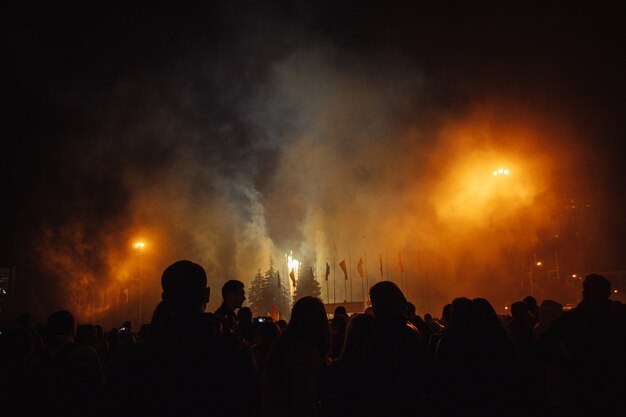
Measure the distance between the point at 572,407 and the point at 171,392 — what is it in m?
4.04

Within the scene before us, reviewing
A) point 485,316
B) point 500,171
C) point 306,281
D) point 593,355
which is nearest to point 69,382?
point 485,316

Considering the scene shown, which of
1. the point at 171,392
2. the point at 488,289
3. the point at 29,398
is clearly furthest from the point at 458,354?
the point at 488,289

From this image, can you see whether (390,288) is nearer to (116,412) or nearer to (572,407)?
(572,407)

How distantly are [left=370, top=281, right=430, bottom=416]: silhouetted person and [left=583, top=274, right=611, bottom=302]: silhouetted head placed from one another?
205 cm

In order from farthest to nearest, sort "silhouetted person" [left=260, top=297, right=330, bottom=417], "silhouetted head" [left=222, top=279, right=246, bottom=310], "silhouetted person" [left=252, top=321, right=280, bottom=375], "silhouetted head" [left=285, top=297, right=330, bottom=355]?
"silhouetted head" [left=222, top=279, right=246, bottom=310]
"silhouetted person" [left=252, top=321, right=280, bottom=375]
"silhouetted head" [left=285, top=297, right=330, bottom=355]
"silhouetted person" [left=260, top=297, right=330, bottom=417]

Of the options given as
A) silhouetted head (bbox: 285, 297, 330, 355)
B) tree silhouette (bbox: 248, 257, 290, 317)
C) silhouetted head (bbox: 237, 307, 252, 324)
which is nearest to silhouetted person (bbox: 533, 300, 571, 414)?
silhouetted head (bbox: 285, 297, 330, 355)

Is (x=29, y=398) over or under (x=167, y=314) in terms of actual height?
under

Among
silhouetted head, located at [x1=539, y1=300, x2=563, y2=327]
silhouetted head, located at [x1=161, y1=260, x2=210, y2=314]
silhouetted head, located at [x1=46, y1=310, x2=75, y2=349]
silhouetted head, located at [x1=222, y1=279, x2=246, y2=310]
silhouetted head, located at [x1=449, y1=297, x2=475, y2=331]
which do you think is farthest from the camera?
silhouetted head, located at [x1=222, y1=279, x2=246, y2=310]

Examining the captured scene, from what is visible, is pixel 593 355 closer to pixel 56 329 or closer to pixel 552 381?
pixel 552 381

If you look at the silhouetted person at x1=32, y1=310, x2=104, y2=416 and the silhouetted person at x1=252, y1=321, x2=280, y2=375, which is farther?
the silhouetted person at x1=252, y1=321, x2=280, y2=375

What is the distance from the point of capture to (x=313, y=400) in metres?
3.73

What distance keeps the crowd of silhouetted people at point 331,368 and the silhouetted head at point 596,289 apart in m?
0.01

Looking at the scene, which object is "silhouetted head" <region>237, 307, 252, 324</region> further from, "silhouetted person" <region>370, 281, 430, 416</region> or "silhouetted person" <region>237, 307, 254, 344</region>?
"silhouetted person" <region>370, 281, 430, 416</region>

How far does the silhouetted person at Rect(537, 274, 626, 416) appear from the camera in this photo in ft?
13.9
